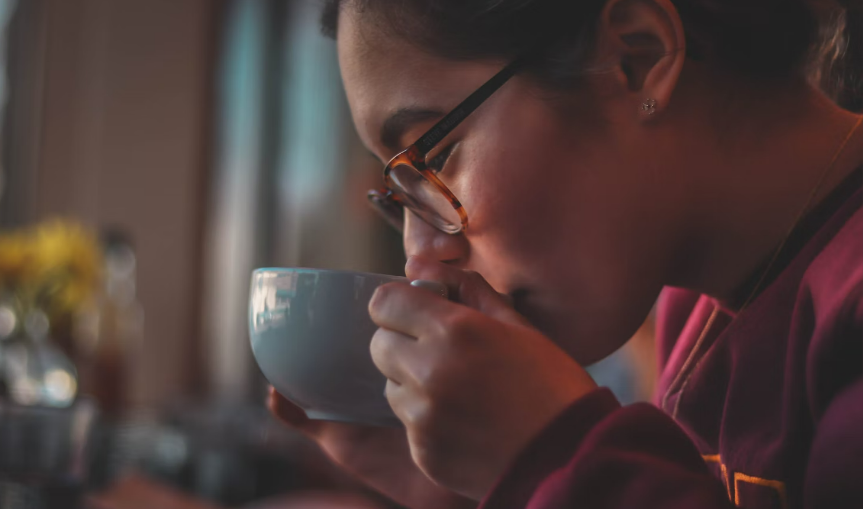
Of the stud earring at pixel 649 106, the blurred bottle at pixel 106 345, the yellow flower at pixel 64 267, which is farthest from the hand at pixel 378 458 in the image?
the blurred bottle at pixel 106 345

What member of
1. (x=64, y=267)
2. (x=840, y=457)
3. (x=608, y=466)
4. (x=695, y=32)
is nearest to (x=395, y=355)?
(x=608, y=466)

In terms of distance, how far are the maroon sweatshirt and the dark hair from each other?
11 cm

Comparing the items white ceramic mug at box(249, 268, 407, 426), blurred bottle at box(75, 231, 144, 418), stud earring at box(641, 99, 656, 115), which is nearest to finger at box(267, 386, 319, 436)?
white ceramic mug at box(249, 268, 407, 426)

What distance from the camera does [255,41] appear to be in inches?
152

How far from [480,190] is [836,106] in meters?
0.31

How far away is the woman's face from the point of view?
0.66 meters

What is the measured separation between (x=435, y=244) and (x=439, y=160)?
0.08 m

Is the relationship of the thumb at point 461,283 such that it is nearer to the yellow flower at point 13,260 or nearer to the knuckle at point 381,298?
the knuckle at point 381,298

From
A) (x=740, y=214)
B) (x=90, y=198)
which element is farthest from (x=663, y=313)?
(x=90, y=198)

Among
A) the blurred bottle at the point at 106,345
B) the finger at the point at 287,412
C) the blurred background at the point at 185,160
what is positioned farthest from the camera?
the blurred background at the point at 185,160

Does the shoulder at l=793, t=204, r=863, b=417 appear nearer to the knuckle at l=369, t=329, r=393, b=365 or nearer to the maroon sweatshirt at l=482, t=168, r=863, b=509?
the maroon sweatshirt at l=482, t=168, r=863, b=509

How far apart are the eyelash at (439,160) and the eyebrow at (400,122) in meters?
0.03

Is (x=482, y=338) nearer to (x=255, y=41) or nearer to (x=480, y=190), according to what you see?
(x=480, y=190)

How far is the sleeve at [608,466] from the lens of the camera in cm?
44
